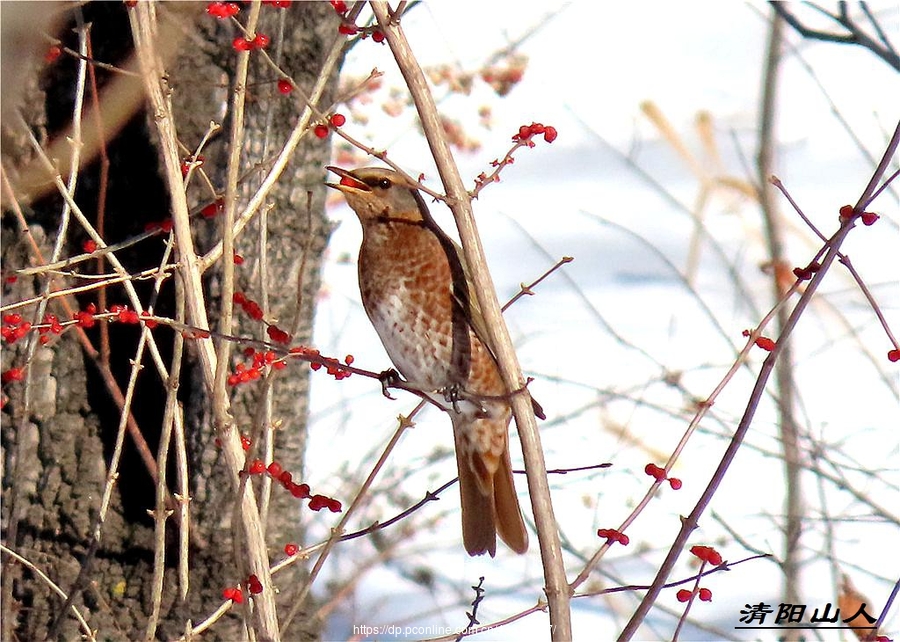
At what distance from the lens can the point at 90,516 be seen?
2.87 metres

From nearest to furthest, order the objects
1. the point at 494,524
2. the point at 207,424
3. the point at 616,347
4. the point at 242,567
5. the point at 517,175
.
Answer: the point at 242,567 → the point at 494,524 → the point at 207,424 → the point at 616,347 → the point at 517,175

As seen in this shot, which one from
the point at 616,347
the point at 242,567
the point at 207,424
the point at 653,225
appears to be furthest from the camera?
the point at 653,225

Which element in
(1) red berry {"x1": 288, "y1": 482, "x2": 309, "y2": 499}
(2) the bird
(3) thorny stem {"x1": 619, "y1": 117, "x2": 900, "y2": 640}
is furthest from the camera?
(2) the bird

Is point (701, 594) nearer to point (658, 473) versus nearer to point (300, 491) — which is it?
point (658, 473)

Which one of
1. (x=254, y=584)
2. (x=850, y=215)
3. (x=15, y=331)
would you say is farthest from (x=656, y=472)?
(x=15, y=331)

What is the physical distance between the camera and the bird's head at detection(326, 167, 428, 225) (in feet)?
→ 8.80

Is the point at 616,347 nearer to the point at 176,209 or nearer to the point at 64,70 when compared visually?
the point at 64,70

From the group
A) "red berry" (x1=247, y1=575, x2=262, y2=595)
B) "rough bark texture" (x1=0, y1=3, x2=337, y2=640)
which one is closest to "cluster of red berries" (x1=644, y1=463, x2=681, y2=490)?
"red berry" (x1=247, y1=575, x2=262, y2=595)

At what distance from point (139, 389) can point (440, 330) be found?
878mm

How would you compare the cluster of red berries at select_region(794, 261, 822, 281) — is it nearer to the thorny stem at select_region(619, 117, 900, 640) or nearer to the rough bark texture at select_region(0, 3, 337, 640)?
the thorny stem at select_region(619, 117, 900, 640)

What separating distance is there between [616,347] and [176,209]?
3.82m

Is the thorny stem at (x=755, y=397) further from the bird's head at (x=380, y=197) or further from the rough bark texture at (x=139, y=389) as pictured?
the rough bark texture at (x=139, y=389)

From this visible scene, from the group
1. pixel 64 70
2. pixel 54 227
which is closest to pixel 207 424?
pixel 54 227

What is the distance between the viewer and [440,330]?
2.60 metres
